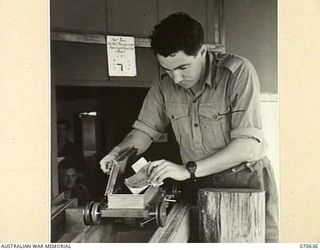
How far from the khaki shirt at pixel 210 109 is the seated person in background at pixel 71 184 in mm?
149

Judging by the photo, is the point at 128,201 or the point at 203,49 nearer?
the point at 128,201

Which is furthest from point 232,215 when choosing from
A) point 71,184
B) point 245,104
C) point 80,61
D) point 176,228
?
point 80,61

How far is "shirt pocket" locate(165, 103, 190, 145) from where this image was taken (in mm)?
1002

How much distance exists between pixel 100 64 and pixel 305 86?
38 cm

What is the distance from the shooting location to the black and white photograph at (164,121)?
903 mm

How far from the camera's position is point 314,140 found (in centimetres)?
92

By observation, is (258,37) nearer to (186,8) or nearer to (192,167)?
(186,8)

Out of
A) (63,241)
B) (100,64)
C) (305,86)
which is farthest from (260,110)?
(63,241)

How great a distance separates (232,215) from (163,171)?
0.47ft

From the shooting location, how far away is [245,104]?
939 mm

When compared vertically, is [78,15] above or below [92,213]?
above

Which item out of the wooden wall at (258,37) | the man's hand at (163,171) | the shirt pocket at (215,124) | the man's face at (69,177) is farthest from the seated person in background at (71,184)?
the wooden wall at (258,37)

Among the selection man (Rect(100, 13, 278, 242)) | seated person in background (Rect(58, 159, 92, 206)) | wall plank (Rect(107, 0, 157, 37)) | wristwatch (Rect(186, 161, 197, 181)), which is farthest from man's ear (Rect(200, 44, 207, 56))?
seated person in background (Rect(58, 159, 92, 206))

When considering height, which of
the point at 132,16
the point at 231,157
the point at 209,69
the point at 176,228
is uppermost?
the point at 132,16
